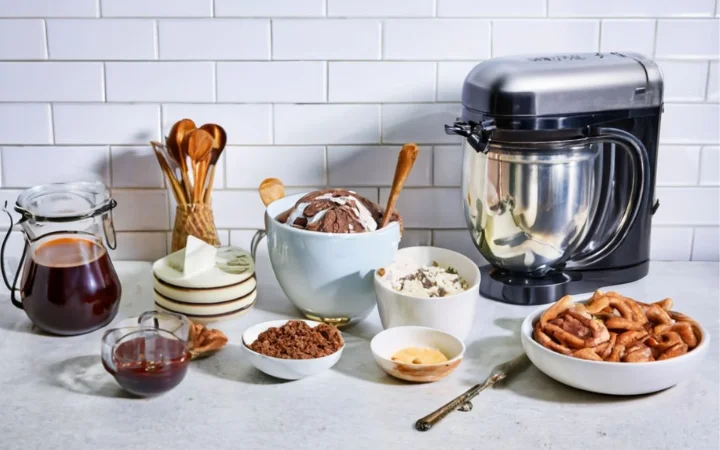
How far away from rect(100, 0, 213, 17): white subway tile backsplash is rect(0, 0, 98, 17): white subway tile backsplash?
25 mm

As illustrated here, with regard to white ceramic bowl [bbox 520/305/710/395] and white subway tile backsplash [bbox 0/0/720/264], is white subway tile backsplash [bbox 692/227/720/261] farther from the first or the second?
white ceramic bowl [bbox 520/305/710/395]

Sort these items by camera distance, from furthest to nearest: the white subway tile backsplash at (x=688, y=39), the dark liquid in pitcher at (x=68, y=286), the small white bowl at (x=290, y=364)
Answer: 1. the white subway tile backsplash at (x=688, y=39)
2. the dark liquid in pitcher at (x=68, y=286)
3. the small white bowl at (x=290, y=364)

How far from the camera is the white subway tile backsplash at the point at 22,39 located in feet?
4.45

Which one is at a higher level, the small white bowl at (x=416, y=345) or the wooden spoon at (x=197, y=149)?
the wooden spoon at (x=197, y=149)

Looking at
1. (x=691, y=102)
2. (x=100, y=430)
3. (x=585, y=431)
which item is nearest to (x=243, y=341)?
(x=100, y=430)

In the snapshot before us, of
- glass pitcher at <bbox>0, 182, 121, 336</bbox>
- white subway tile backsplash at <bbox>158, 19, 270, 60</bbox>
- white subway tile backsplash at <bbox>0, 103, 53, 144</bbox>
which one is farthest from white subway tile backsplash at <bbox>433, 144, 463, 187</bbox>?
white subway tile backsplash at <bbox>0, 103, 53, 144</bbox>

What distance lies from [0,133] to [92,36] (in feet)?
0.76

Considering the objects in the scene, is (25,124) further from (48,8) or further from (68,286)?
(68,286)

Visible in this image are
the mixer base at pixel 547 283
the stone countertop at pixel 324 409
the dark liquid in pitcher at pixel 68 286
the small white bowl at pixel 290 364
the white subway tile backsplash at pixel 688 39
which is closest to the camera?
the stone countertop at pixel 324 409

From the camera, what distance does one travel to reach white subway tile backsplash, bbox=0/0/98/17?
134 cm

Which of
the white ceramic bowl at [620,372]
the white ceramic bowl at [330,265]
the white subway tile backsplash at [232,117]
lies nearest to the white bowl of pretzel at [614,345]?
the white ceramic bowl at [620,372]

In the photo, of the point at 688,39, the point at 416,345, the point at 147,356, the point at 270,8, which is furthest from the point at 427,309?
the point at 688,39

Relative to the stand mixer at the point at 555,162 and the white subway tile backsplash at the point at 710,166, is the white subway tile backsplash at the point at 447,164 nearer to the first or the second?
the stand mixer at the point at 555,162

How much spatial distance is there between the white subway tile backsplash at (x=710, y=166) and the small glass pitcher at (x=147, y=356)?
3.04 feet
